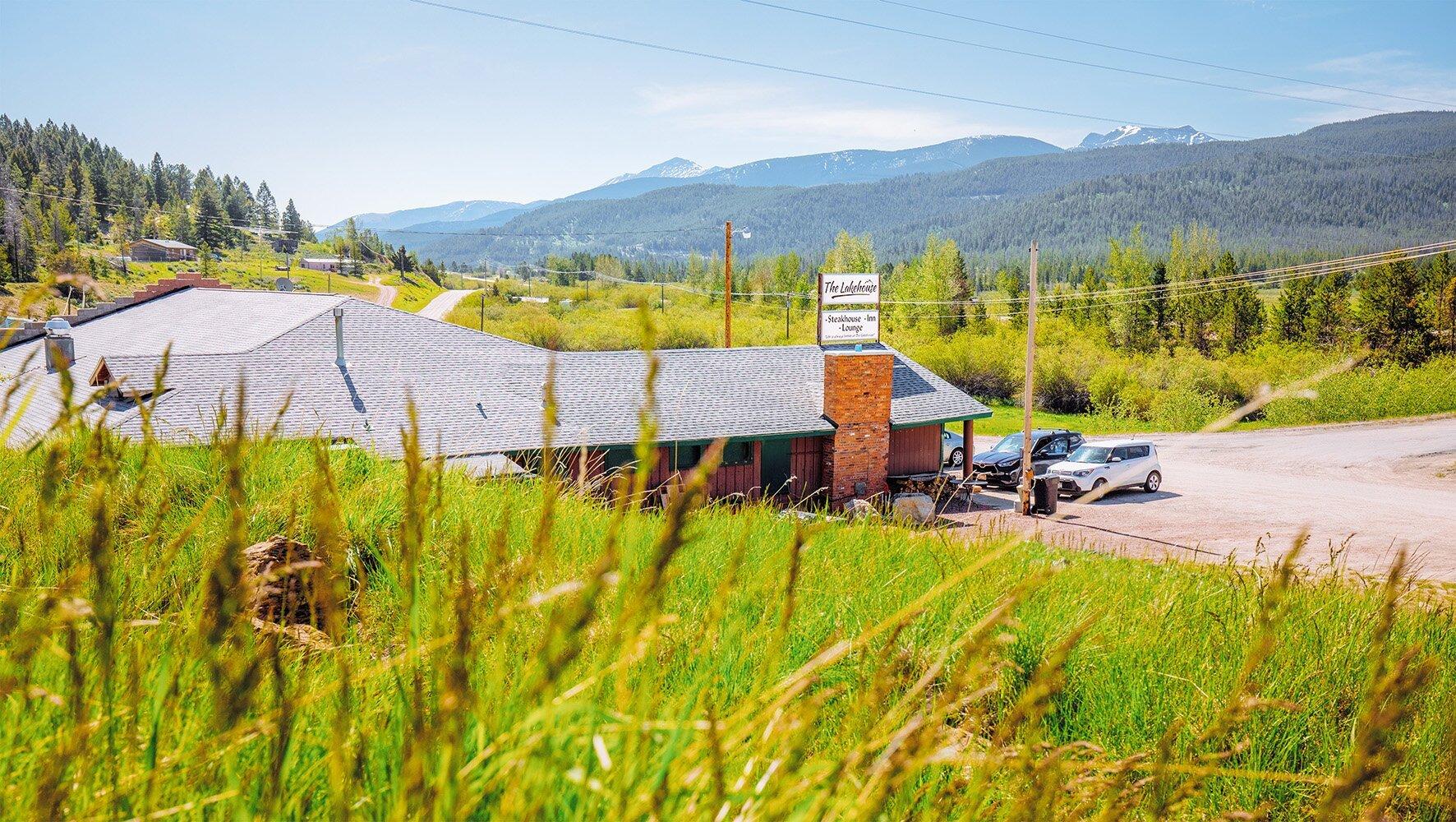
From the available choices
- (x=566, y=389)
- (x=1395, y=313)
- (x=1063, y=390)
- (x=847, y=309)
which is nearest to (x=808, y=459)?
(x=847, y=309)

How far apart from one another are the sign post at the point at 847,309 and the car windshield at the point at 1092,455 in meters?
7.76

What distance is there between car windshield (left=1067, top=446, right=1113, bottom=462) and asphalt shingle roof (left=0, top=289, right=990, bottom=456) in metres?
3.50

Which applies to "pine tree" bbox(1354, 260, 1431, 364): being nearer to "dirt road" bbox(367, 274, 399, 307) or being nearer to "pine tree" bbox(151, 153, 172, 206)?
"dirt road" bbox(367, 274, 399, 307)

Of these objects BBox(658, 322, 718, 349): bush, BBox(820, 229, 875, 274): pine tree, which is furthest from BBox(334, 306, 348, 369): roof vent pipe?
BBox(820, 229, 875, 274): pine tree

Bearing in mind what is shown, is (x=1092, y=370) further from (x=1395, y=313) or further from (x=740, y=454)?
(x=740, y=454)

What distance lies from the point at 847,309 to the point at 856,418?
133 inches

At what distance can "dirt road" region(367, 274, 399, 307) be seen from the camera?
116 meters

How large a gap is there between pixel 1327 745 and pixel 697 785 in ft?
8.19

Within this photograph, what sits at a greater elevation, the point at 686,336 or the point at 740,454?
the point at 686,336

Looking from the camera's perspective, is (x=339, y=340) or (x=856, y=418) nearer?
(x=339, y=340)

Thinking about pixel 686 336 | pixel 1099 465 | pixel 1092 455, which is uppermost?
pixel 686 336

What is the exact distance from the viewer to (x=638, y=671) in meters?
2.29

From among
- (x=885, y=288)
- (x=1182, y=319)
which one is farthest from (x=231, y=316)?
(x=885, y=288)

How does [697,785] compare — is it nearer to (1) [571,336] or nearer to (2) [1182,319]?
(1) [571,336]
